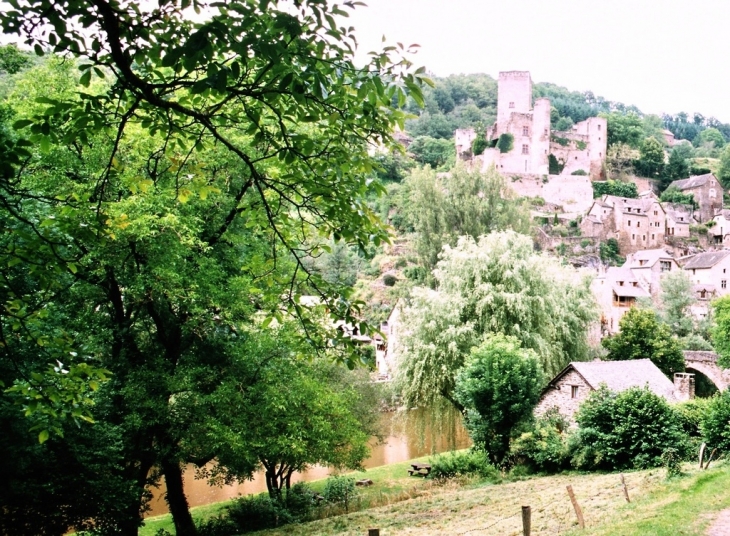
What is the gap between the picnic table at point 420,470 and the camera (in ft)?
67.5

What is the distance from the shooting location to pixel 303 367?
43.1 feet

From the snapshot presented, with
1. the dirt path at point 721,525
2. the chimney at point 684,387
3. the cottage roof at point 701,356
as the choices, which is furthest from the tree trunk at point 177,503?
the cottage roof at point 701,356

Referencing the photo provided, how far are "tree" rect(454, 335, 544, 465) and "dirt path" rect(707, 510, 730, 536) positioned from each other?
9902 millimetres

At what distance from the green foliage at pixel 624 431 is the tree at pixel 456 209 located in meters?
14.7

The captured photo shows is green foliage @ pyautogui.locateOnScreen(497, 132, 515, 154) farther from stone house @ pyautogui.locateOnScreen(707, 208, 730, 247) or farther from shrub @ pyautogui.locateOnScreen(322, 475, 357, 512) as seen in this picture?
shrub @ pyautogui.locateOnScreen(322, 475, 357, 512)

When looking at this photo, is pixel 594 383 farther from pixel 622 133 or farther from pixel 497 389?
pixel 622 133

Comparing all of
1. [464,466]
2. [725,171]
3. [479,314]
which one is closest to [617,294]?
[479,314]

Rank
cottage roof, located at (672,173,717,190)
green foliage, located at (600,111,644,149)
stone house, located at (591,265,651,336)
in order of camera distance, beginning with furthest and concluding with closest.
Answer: green foliage, located at (600,111,644,149)
cottage roof, located at (672,173,717,190)
stone house, located at (591,265,651,336)

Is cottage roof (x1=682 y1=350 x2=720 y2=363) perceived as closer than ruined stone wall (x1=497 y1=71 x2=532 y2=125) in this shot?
Yes

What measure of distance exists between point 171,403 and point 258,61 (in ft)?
29.9

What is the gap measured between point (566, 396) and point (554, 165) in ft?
209

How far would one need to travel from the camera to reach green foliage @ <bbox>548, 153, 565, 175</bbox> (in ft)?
259

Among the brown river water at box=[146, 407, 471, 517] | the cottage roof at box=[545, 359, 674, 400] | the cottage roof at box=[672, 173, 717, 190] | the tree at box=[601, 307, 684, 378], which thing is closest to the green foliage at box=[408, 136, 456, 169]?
the cottage roof at box=[672, 173, 717, 190]

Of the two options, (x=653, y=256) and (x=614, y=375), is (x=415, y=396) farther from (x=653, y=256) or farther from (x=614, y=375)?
(x=653, y=256)
